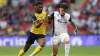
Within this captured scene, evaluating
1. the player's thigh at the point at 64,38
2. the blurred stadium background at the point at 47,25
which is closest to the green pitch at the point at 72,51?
the blurred stadium background at the point at 47,25

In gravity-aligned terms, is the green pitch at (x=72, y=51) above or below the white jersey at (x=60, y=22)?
below

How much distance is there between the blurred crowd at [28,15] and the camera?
2588 centimetres

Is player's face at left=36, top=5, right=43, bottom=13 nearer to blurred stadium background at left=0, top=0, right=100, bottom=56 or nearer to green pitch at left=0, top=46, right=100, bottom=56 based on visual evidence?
green pitch at left=0, top=46, right=100, bottom=56

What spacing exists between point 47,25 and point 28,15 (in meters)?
1.91

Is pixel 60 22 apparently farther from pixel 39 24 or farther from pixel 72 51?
pixel 72 51

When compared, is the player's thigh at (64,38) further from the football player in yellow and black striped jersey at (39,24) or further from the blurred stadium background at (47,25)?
the blurred stadium background at (47,25)

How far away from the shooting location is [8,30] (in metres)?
25.7

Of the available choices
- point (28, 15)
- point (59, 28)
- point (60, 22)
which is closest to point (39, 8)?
point (60, 22)

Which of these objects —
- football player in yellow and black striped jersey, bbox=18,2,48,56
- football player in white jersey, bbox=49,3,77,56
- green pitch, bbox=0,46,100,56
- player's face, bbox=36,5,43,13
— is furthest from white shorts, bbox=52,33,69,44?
green pitch, bbox=0,46,100,56

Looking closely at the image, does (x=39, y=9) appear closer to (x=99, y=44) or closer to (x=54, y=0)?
(x=99, y=44)

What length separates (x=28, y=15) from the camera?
26.6 m

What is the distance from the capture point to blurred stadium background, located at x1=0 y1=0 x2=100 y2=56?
24812 mm

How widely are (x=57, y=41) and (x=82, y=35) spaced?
10462mm

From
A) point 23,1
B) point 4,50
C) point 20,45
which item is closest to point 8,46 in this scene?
point 20,45
